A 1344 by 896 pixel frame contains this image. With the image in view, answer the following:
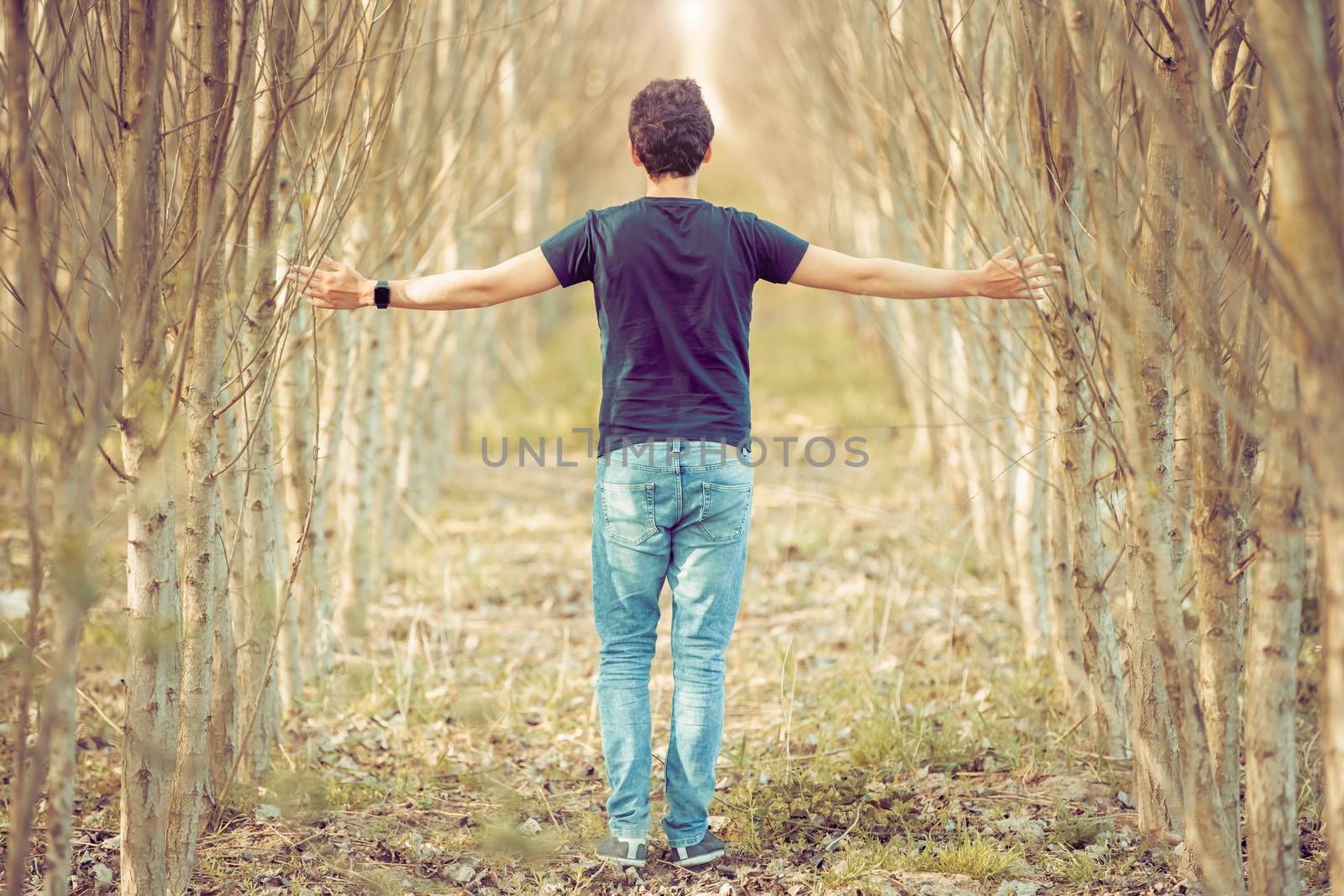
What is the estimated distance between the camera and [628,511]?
2812mm

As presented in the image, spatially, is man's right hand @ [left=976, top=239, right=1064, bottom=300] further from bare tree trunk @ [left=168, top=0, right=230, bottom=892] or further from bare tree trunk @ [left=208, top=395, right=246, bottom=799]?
bare tree trunk @ [left=208, top=395, right=246, bottom=799]

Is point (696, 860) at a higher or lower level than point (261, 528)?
lower

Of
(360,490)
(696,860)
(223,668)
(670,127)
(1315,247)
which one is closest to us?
(1315,247)

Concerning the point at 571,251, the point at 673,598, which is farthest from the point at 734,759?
the point at 571,251

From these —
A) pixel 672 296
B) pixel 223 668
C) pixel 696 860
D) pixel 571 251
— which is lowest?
pixel 696 860

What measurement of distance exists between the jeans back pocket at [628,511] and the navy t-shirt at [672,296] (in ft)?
0.35

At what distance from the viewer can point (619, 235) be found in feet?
8.95

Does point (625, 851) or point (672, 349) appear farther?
point (625, 851)

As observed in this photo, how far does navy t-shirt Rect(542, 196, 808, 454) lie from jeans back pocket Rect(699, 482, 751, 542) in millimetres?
115

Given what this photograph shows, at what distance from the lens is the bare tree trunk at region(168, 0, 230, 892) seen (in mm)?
2582

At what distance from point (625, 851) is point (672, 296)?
140cm

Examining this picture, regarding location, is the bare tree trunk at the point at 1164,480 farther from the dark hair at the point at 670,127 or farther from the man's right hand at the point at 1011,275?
the dark hair at the point at 670,127

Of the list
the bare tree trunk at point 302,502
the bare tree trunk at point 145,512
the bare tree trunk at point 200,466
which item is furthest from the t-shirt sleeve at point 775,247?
the bare tree trunk at point 302,502

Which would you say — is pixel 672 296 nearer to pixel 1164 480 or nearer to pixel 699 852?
pixel 1164 480
